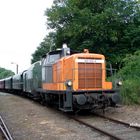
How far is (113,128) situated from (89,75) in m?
3.55

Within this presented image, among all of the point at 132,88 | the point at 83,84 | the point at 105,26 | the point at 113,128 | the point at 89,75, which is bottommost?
the point at 113,128

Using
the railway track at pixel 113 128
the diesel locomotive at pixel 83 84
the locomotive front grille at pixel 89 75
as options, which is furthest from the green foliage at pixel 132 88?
the railway track at pixel 113 128

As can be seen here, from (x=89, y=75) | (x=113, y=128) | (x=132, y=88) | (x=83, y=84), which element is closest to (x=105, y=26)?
(x=132, y=88)

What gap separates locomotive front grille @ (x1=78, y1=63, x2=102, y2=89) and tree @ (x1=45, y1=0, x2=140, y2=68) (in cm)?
1385

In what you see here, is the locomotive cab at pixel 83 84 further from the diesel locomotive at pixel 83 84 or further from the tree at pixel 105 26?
→ the tree at pixel 105 26

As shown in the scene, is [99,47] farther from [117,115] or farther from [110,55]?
[117,115]

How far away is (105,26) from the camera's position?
2788 cm

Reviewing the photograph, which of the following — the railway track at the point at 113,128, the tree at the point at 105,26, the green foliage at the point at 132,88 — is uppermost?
the tree at the point at 105,26

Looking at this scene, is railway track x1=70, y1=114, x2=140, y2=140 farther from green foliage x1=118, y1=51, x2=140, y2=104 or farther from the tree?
the tree

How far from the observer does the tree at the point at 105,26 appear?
27734mm

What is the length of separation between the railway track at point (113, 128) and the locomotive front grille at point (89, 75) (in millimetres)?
1256

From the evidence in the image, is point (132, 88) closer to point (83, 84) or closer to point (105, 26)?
point (83, 84)

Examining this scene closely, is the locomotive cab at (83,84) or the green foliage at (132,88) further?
the green foliage at (132,88)

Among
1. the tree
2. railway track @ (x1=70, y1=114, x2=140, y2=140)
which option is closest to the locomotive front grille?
railway track @ (x1=70, y1=114, x2=140, y2=140)
